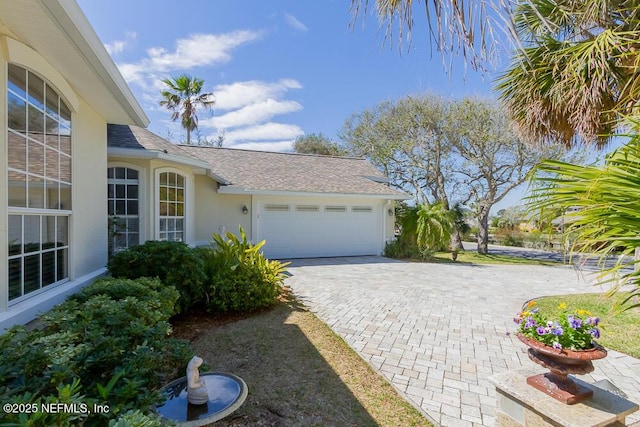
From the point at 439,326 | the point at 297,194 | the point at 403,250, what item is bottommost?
the point at 439,326

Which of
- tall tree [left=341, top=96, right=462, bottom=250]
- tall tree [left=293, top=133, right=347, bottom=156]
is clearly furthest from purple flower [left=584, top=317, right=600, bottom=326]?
tall tree [left=293, top=133, right=347, bottom=156]

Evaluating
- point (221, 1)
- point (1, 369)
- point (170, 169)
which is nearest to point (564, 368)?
point (1, 369)

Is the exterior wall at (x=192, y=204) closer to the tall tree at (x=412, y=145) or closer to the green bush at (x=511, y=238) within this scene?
Result: the tall tree at (x=412, y=145)

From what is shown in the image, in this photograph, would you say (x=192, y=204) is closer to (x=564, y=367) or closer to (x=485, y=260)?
(x=564, y=367)

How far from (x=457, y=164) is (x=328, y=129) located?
1301 cm

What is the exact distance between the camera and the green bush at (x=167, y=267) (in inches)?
224

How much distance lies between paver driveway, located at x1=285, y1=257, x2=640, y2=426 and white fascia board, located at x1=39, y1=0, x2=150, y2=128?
17.3ft

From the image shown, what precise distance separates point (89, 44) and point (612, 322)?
31.3 ft

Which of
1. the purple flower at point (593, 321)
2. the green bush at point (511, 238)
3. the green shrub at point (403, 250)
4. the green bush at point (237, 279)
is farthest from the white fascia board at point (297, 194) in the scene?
the green bush at point (511, 238)

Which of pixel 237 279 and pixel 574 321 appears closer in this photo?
pixel 574 321

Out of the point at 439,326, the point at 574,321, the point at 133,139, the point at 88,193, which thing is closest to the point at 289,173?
the point at 133,139

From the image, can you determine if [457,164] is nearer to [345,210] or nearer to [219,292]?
[345,210]

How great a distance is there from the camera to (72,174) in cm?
525

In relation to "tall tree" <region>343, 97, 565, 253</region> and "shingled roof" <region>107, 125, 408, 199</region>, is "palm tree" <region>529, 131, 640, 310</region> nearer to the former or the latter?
"shingled roof" <region>107, 125, 408, 199</region>
